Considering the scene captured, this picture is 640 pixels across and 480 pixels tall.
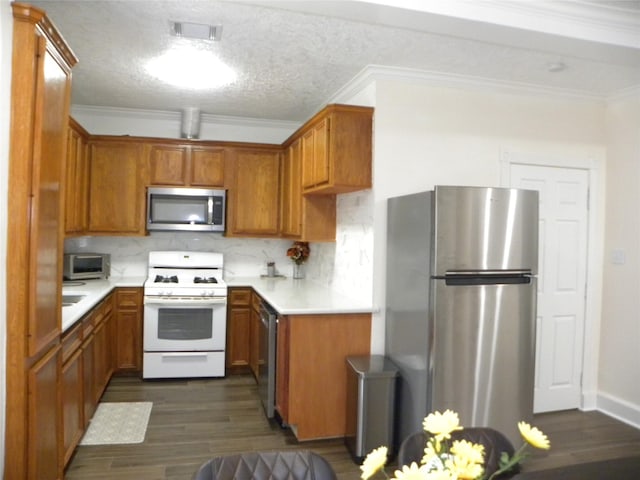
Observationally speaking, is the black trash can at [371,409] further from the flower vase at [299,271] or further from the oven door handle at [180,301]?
the flower vase at [299,271]

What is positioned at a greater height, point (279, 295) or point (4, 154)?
point (4, 154)

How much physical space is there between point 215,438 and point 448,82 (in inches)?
118

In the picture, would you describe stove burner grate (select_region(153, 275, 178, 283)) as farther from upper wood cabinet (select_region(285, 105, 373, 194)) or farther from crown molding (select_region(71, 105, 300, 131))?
upper wood cabinet (select_region(285, 105, 373, 194))

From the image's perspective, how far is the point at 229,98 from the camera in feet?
13.6

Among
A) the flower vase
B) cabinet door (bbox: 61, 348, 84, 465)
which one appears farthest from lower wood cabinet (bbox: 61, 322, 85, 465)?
the flower vase

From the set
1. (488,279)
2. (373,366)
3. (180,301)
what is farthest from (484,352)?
(180,301)

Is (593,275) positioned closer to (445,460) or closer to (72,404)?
(445,460)

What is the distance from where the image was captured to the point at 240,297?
4500 mm

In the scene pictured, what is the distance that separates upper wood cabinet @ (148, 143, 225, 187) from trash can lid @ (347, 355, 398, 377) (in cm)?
248

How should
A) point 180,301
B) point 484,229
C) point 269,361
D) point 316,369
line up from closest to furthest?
point 484,229
point 316,369
point 269,361
point 180,301

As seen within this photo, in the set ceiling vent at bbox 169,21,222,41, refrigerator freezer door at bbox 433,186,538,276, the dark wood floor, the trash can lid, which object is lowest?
the dark wood floor

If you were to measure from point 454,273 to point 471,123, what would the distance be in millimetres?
1378

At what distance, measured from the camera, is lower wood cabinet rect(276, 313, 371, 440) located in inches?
120

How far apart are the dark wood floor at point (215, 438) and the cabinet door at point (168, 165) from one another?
77.3 inches
